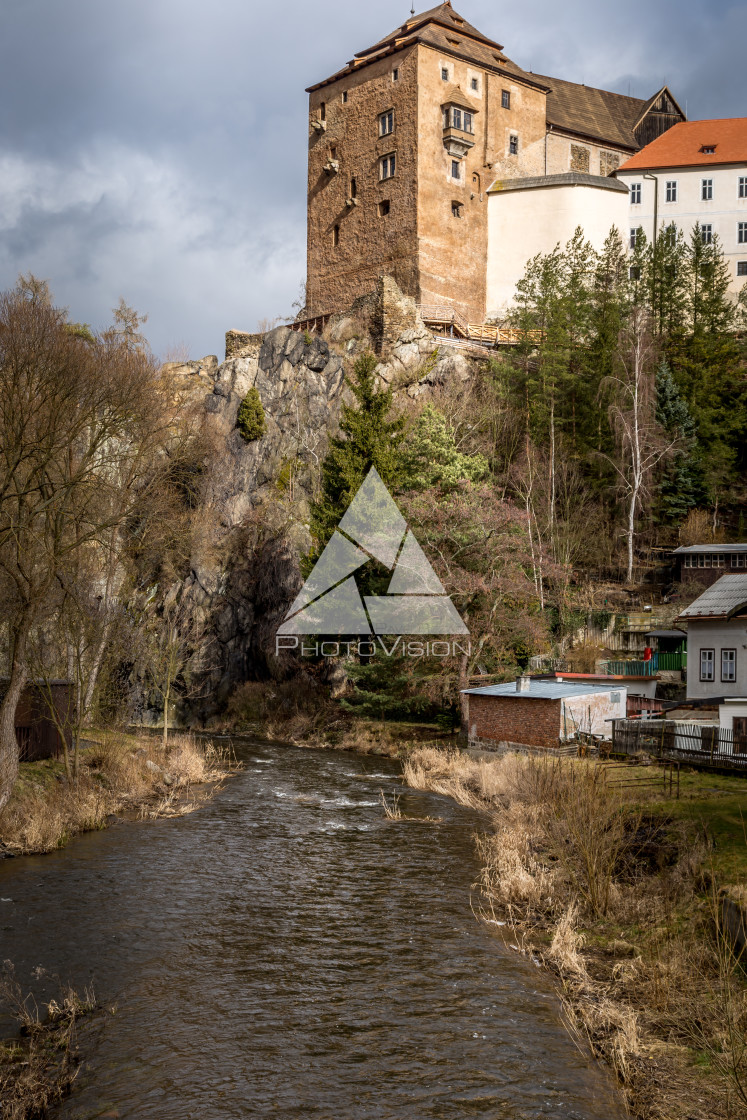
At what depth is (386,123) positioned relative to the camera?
59406 mm

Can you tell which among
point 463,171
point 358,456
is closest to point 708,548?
point 358,456

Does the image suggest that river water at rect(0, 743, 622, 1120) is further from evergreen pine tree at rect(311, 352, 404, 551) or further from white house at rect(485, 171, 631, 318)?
white house at rect(485, 171, 631, 318)

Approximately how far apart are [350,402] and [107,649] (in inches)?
1081

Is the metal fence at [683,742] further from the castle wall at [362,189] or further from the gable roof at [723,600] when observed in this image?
the castle wall at [362,189]

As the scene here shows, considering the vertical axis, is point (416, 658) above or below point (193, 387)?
below

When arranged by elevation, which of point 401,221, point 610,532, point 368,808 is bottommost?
point 368,808

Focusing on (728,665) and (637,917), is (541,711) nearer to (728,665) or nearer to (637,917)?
(728,665)

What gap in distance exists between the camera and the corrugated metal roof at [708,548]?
43.2 m

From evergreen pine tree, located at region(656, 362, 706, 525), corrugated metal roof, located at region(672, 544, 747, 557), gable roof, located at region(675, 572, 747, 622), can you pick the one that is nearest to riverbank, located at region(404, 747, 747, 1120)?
gable roof, located at region(675, 572, 747, 622)

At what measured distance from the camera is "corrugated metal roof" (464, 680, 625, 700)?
27656 millimetres

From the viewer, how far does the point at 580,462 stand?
51594mm

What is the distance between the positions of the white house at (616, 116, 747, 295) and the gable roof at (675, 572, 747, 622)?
35.4 metres

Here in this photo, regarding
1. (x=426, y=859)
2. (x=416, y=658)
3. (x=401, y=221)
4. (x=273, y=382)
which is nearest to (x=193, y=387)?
(x=273, y=382)

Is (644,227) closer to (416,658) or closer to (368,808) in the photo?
(416,658)
